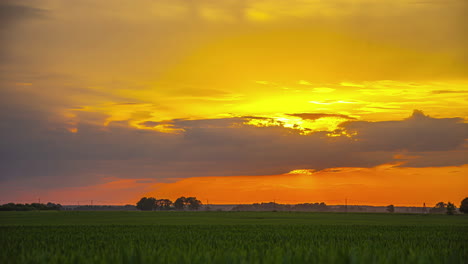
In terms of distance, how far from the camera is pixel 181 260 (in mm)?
17500

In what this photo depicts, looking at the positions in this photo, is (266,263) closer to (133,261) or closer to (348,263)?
(348,263)

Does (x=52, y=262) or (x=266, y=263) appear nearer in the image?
(x=266, y=263)

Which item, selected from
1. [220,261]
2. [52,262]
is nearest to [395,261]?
[220,261]

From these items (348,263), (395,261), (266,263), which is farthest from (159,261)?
(395,261)

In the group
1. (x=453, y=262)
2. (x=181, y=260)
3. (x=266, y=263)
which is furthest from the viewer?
(x=453, y=262)

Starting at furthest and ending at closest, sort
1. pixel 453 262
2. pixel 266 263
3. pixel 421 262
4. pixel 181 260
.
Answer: pixel 453 262, pixel 181 260, pixel 266 263, pixel 421 262

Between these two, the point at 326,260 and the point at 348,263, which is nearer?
the point at 348,263

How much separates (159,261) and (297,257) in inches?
197

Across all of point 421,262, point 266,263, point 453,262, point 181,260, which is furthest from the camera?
point 453,262

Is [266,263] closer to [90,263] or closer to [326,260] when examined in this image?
[326,260]

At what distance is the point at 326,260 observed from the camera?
54.3 feet

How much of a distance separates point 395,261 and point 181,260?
7.56 meters

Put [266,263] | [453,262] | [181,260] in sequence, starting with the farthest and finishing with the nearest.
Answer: [453,262] < [181,260] < [266,263]

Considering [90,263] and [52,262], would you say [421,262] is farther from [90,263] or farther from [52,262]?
[52,262]
